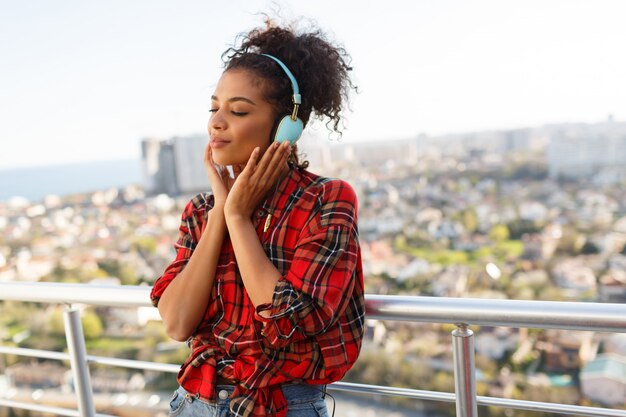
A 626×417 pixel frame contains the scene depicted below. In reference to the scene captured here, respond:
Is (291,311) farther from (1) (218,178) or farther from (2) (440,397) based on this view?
(2) (440,397)

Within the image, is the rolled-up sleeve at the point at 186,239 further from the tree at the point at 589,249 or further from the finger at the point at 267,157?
the tree at the point at 589,249

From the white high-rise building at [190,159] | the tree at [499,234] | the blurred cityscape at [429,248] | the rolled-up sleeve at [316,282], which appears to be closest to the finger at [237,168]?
the rolled-up sleeve at [316,282]

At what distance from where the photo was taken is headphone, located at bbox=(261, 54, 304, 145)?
1110 mm

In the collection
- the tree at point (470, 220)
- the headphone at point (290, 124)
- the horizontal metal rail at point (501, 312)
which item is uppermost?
the headphone at point (290, 124)

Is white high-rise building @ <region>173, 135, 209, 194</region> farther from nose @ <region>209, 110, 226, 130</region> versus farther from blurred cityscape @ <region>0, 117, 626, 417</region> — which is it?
nose @ <region>209, 110, 226, 130</region>

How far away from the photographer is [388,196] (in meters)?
21.9

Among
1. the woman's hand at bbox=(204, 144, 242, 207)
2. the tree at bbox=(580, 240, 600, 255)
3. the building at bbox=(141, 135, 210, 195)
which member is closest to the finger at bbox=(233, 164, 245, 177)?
the woman's hand at bbox=(204, 144, 242, 207)

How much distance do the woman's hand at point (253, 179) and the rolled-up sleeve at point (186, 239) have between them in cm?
14

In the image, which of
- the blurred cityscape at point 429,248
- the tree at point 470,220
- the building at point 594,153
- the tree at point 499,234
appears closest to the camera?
the blurred cityscape at point 429,248

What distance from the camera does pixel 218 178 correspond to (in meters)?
1.22

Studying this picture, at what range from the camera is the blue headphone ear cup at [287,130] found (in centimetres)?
111

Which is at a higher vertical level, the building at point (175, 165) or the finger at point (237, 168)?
the finger at point (237, 168)

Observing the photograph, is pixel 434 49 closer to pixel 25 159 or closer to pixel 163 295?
pixel 25 159

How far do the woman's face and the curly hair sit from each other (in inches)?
0.8
